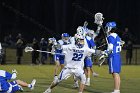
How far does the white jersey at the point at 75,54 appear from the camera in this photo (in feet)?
48.3

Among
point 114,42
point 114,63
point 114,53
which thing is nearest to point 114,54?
point 114,53

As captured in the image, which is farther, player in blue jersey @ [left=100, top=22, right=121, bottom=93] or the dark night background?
the dark night background

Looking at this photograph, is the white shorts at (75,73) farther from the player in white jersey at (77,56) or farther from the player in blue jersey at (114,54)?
the player in blue jersey at (114,54)

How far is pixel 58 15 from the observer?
43750mm

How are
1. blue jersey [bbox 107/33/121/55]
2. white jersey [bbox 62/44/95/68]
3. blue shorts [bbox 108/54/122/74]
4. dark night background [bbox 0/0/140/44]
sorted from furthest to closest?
dark night background [bbox 0/0/140/44], blue shorts [bbox 108/54/122/74], blue jersey [bbox 107/33/121/55], white jersey [bbox 62/44/95/68]

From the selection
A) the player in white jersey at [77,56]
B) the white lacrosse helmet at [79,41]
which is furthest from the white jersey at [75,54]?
the white lacrosse helmet at [79,41]

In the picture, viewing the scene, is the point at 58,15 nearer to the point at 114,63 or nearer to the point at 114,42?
the point at 114,63

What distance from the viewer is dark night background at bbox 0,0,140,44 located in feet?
140

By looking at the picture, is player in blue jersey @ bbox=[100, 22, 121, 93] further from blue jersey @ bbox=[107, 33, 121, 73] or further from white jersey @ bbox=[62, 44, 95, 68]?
white jersey @ bbox=[62, 44, 95, 68]

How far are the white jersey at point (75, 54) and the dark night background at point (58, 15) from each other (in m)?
26.9

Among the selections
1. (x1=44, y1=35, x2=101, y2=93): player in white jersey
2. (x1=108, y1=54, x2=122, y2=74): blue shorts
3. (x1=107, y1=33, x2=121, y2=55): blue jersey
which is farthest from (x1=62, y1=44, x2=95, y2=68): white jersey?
(x1=108, y1=54, x2=122, y2=74): blue shorts

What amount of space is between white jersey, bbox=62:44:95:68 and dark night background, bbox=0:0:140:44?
26.9m

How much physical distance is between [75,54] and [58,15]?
2916cm

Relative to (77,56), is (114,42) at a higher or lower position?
higher
